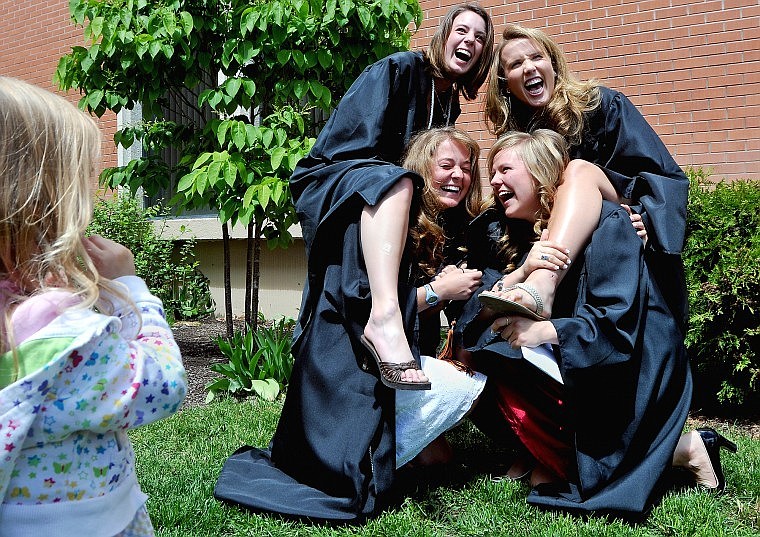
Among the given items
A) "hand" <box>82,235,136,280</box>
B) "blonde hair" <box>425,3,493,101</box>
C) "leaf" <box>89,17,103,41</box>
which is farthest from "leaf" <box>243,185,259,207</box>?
"hand" <box>82,235,136,280</box>

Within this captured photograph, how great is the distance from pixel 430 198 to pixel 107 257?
1.85 meters

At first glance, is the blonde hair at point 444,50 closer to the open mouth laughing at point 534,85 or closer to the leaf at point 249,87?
the open mouth laughing at point 534,85

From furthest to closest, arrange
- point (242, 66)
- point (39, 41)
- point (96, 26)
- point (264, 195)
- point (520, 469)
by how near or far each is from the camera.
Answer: point (39, 41), point (242, 66), point (96, 26), point (264, 195), point (520, 469)

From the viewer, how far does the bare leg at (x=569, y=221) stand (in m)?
3.10

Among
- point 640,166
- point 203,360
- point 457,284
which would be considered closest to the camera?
point 457,284

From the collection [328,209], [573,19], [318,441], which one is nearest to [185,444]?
[318,441]

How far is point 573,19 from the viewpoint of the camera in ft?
23.1

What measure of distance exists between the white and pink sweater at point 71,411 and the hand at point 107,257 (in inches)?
5.3

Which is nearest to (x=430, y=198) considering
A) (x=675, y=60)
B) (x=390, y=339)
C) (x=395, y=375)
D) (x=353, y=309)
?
(x=353, y=309)

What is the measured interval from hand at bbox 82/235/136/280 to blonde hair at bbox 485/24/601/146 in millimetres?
2189

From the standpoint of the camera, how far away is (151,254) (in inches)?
331

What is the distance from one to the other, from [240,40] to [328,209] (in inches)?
104

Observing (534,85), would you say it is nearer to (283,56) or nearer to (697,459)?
(697,459)

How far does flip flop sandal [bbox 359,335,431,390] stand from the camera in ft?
9.90
